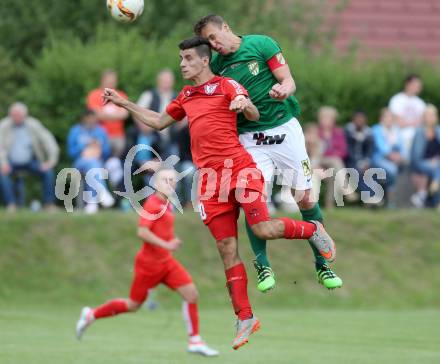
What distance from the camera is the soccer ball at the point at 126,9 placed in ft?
37.8

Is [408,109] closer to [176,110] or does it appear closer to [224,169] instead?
[176,110]

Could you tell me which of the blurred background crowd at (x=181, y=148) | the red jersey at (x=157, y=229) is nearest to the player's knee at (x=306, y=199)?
the red jersey at (x=157, y=229)

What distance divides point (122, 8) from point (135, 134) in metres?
8.86

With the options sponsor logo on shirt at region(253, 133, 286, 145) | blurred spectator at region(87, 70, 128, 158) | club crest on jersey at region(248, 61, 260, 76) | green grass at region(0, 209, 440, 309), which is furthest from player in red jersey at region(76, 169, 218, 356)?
blurred spectator at region(87, 70, 128, 158)

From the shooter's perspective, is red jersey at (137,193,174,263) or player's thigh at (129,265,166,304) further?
red jersey at (137,193,174,263)

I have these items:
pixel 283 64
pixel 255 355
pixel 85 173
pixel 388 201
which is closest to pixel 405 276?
pixel 388 201

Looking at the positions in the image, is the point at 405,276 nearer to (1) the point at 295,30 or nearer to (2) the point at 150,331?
(2) the point at 150,331

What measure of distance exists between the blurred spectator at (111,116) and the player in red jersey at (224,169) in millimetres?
8905

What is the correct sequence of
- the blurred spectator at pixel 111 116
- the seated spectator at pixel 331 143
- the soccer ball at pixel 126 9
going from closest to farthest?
the soccer ball at pixel 126 9 < the blurred spectator at pixel 111 116 < the seated spectator at pixel 331 143

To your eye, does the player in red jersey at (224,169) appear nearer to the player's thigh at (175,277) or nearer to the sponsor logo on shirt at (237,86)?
the sponsor logo on shirt at (237,86)

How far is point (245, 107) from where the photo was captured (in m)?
11.0

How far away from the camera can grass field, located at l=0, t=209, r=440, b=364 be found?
57.0 feet

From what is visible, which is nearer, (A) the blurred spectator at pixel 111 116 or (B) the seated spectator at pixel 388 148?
(A) the blurred spectator at pixel 111 116

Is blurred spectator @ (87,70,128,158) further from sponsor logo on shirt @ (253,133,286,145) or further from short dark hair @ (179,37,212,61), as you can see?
short dark hair @ (179,37,212,61)
